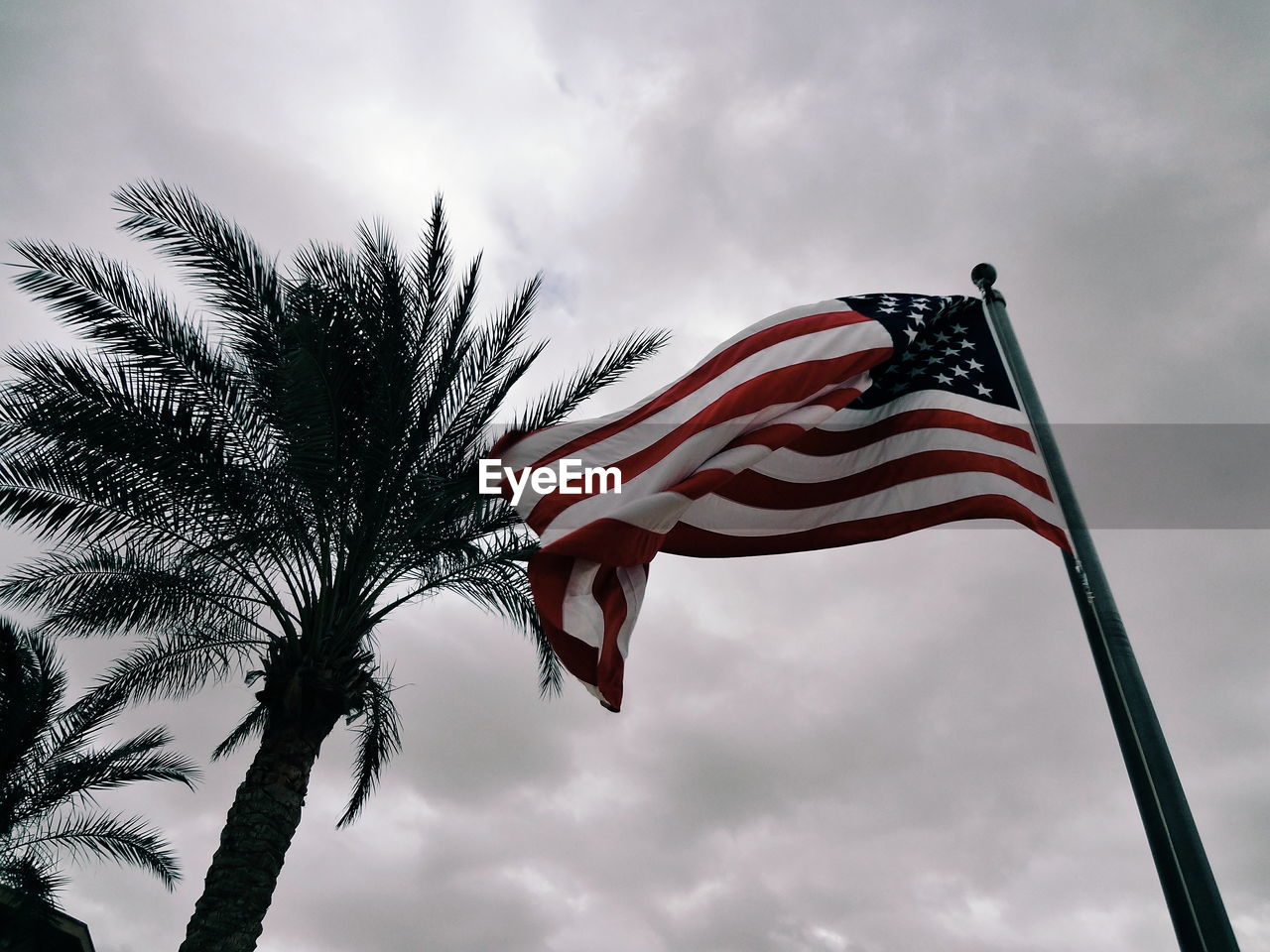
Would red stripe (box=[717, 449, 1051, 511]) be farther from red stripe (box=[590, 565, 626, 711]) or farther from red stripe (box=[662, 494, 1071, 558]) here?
red stripe (box=[590, 565, 626, 711])

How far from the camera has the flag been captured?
15.4ft

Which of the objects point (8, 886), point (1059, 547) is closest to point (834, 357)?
point (1059, 547)

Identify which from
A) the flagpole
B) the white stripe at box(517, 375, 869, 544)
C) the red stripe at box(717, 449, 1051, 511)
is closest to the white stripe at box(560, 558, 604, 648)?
the white stripe at box(517, 375, 869, 544)

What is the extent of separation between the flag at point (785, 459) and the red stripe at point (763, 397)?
1 cm

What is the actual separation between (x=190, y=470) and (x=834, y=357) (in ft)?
18.8

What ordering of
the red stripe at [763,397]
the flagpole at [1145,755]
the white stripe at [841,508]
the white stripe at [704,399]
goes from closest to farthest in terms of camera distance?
the flagpole at [1145,755], the white stripe at [841,508], the red stripe at [763,397], the white stripe at [704,399]

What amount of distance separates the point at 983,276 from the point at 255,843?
7038 mm

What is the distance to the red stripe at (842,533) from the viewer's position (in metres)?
4.69

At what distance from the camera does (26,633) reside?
38.9ft

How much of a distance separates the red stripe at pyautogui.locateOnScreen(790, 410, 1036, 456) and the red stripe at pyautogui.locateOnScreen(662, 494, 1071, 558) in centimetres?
45

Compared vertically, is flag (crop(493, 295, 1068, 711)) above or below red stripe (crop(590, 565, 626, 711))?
above

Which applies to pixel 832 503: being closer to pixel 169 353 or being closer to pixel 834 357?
pixel 834 357

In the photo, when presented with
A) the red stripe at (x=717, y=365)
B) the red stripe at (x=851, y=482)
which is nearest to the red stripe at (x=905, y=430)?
the red stripe at (x=851, y=482)

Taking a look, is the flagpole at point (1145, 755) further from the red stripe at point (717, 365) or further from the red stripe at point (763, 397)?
the red stripe at point (717, 365)
